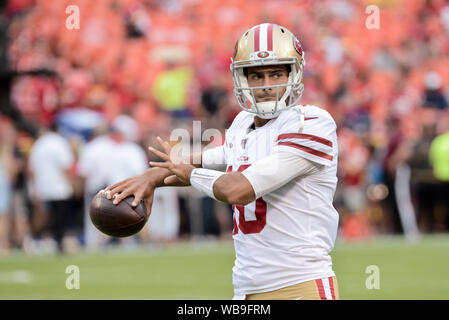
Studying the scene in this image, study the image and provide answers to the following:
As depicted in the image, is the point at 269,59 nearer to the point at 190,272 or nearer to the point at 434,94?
Result: the point at 190,272

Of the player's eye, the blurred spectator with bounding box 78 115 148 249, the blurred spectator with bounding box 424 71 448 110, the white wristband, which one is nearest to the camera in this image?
the white wristband

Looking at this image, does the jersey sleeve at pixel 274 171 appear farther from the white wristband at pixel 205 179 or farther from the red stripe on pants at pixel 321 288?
the red stripe on pants at pixel 321 288

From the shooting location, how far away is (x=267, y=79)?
3.68m

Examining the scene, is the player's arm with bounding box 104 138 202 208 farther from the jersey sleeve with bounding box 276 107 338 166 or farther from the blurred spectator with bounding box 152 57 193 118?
the blurred spectator with bounding box 152 57 193 118

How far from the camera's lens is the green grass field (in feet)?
24.4

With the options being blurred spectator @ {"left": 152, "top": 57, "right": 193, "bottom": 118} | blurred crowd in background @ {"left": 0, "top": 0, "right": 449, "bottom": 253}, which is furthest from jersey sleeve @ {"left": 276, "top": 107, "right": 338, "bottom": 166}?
blurred spectator @ {"left": 152, "top": 57, "right": 193, "bottom": 118}

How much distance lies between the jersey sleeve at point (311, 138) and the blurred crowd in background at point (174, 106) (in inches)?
307

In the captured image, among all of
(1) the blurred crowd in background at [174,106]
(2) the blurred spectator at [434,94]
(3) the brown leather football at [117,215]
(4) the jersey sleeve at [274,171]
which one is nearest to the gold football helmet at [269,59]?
(4) the jersey sleeve at [274,171]

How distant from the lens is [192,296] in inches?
283

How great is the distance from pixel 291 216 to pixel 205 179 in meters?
0.41

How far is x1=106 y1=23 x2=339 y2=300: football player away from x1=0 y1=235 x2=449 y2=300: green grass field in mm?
3627

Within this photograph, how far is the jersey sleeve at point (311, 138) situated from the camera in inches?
137
